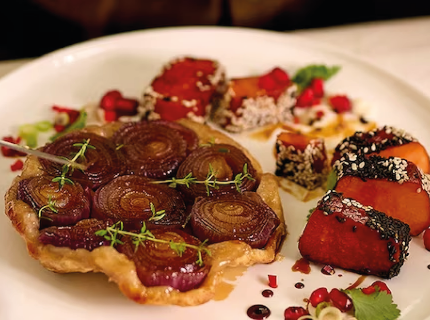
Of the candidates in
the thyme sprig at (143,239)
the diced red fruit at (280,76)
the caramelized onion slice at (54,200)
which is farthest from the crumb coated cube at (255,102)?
the thyme sprig at (143,239)

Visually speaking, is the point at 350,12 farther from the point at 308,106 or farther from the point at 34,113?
the point at 34,113

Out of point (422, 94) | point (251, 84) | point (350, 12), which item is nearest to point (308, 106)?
point (251, 84)

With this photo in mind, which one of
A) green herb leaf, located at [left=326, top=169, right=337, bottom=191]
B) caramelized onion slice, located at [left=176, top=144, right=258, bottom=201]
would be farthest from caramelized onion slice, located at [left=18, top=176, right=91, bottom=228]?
green herb leaf, located at [left=326, top=169, right=337, bottom=191]

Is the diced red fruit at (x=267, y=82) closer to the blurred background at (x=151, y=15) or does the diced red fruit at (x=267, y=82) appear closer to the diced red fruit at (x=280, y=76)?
the diced red fruit at (x=280, y=76)

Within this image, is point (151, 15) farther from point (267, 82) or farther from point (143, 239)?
point (143, 239)

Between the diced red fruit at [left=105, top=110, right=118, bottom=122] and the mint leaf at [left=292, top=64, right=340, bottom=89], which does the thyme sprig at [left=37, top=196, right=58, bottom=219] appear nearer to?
the diced red fruit at [left=105, top=110, right=118, bottom=122]
